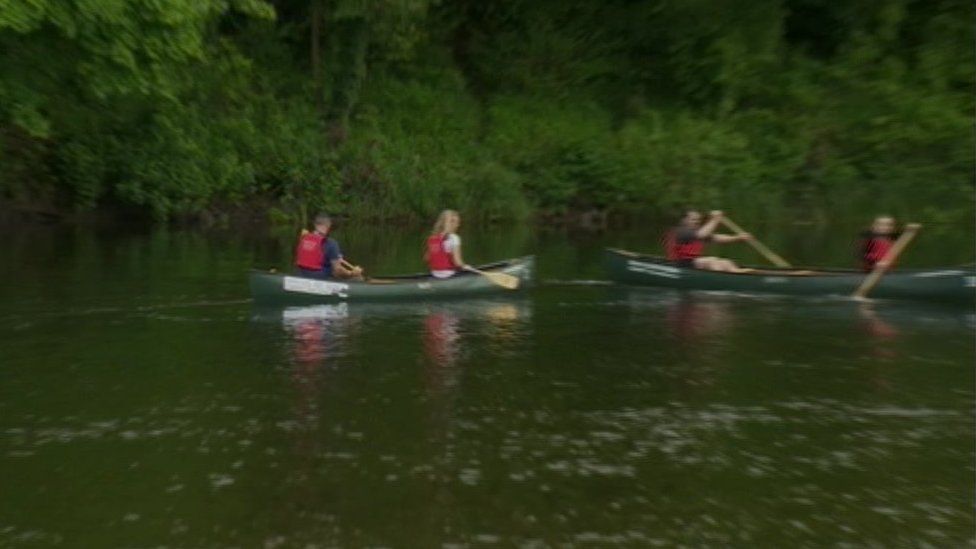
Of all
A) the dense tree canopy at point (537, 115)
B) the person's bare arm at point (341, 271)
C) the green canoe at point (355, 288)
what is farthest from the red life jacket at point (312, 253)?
the dense tree canopy at point (537, 115)

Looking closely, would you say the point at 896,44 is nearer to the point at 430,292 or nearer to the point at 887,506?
the point at 430,292

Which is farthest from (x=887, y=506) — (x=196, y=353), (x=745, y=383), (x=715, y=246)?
(x=715, y=246)

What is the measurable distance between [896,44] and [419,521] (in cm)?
3635

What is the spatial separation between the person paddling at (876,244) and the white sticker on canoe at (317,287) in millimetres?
7818

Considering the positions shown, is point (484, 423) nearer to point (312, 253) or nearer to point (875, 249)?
point (312, 253)

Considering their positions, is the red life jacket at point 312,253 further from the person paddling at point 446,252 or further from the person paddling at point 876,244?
the person paddling at point 876,244

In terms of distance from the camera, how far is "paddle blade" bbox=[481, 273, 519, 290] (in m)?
17.5

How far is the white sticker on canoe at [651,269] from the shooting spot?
1892 centimetres

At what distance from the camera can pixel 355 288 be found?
16.4 m

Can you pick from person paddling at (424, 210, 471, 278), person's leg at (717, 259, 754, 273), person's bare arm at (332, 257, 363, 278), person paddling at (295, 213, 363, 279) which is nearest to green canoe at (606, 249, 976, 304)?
person's leg at (717, 259, 754, 273)

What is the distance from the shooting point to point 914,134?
118ft

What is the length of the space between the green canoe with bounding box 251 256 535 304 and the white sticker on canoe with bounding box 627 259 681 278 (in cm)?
267

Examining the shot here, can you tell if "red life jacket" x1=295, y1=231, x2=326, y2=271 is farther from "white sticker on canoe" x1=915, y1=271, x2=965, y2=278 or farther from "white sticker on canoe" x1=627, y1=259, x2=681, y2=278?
"white sticker on canoe" x1=915, y1=271, x2=965, y2=278

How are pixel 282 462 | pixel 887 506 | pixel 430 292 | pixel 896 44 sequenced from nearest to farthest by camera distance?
1. pixel 887 506
2. pixel 282 462
3. pixel 430 292
4. pixel 896 44
